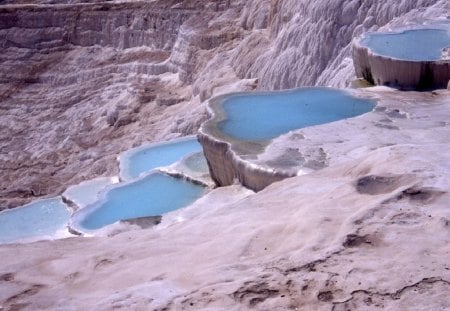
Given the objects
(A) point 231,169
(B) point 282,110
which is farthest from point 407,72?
(A) point 231,169

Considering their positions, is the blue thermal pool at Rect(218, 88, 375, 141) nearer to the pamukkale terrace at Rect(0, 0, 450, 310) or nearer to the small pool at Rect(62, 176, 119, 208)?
the pamukkale terrace at Rect(0, 0, 450, 310)

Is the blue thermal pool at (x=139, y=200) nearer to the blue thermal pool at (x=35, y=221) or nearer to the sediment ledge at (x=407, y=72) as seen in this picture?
the blue thermal pool at (x=35, y=221)

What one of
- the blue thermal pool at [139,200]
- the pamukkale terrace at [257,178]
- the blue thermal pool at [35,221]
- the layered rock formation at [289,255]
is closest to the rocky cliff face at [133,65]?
the pamukkale terrace at [257,178]

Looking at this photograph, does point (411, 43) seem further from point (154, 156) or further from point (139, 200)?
point (139, 200)

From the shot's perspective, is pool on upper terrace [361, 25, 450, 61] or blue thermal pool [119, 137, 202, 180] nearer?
pool on upper terrace [361, 25, 450, 61]

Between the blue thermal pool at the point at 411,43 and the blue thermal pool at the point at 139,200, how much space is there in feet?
10.5

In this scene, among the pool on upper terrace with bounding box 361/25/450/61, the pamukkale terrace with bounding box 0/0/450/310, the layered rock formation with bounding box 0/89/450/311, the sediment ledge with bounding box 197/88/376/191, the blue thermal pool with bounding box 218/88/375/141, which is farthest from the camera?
the pool on upper terrace with bounding box 361/25/450/61

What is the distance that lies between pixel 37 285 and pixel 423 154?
2648mm

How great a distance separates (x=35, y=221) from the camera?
9852mm

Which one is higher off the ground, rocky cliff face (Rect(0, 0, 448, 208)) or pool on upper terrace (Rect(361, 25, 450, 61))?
pool on upper terrace (Rect(361, 25, 450, 61))

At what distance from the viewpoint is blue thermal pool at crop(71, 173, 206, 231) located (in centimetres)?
827

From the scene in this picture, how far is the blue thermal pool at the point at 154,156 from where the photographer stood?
432 inches

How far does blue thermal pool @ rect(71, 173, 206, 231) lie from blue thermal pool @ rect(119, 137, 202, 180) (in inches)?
55.4

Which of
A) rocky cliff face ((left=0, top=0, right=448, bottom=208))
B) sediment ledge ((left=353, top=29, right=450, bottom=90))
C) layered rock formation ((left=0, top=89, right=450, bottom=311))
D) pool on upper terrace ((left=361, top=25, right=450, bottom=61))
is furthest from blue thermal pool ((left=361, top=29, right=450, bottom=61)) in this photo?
Answer: layered rock formation ((left=0, top=89, right=450, bottom=311))
